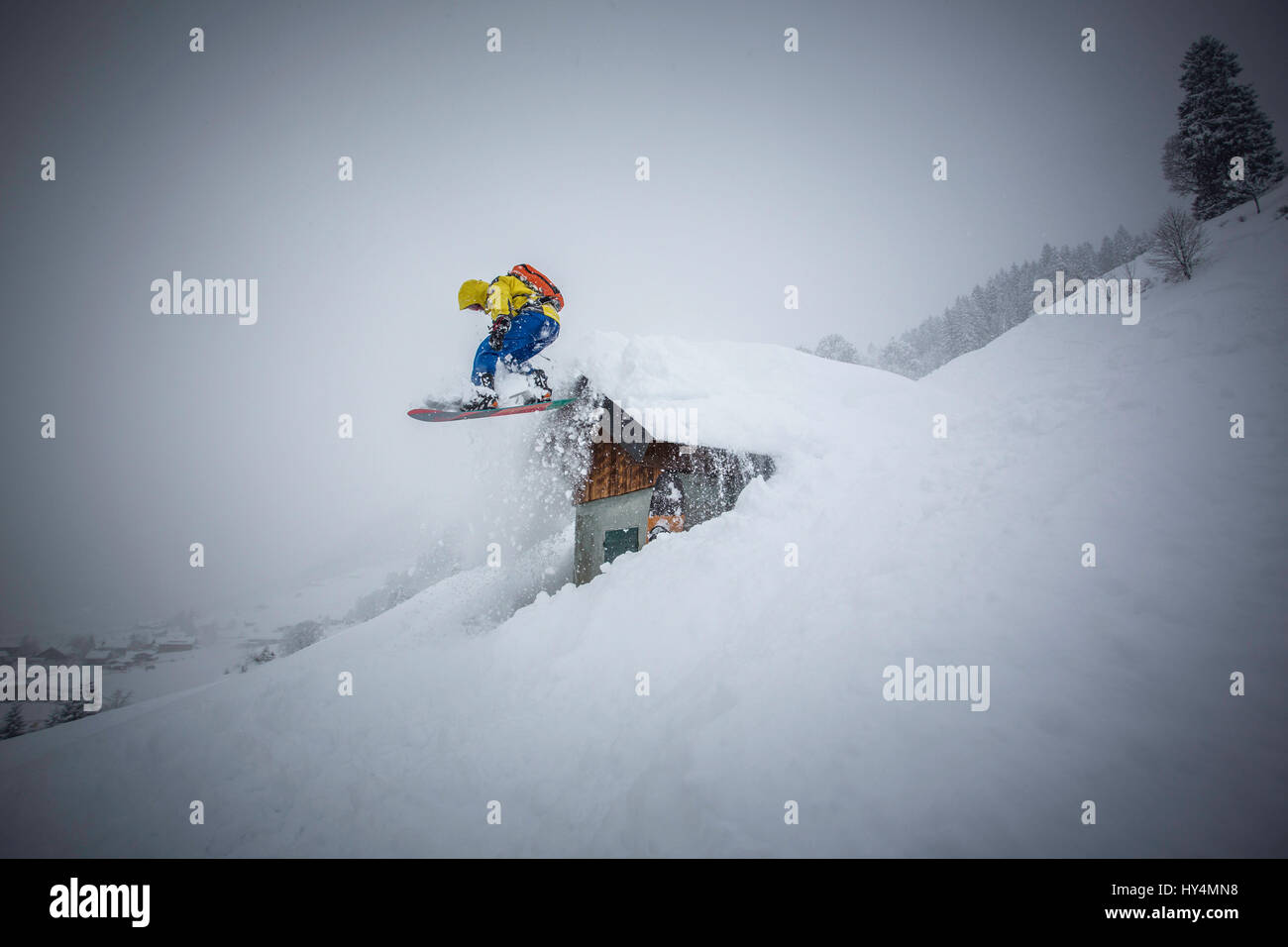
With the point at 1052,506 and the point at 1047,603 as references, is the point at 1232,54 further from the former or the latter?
the point at 1047,603

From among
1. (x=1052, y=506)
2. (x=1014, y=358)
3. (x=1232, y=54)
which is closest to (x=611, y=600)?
(x=1052, y=506)

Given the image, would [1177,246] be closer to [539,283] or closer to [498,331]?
[539,283]

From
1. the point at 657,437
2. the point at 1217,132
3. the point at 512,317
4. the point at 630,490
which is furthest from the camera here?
the point at 1217,132

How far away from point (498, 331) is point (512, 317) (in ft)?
1.38

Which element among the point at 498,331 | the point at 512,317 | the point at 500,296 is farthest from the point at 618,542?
the point at 500,296

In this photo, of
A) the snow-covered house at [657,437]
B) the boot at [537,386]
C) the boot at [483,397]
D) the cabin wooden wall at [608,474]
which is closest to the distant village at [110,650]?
the boot at [483,397]

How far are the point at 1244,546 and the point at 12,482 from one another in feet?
788

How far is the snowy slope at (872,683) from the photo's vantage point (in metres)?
2.68

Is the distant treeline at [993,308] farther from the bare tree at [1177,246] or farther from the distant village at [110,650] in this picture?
the distant village at [110,650]

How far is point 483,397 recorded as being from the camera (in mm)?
10156

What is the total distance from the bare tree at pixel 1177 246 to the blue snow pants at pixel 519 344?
1380 centimetres

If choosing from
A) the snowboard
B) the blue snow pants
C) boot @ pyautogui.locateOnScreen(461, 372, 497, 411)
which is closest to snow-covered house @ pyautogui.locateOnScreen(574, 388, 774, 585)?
the snowboard
